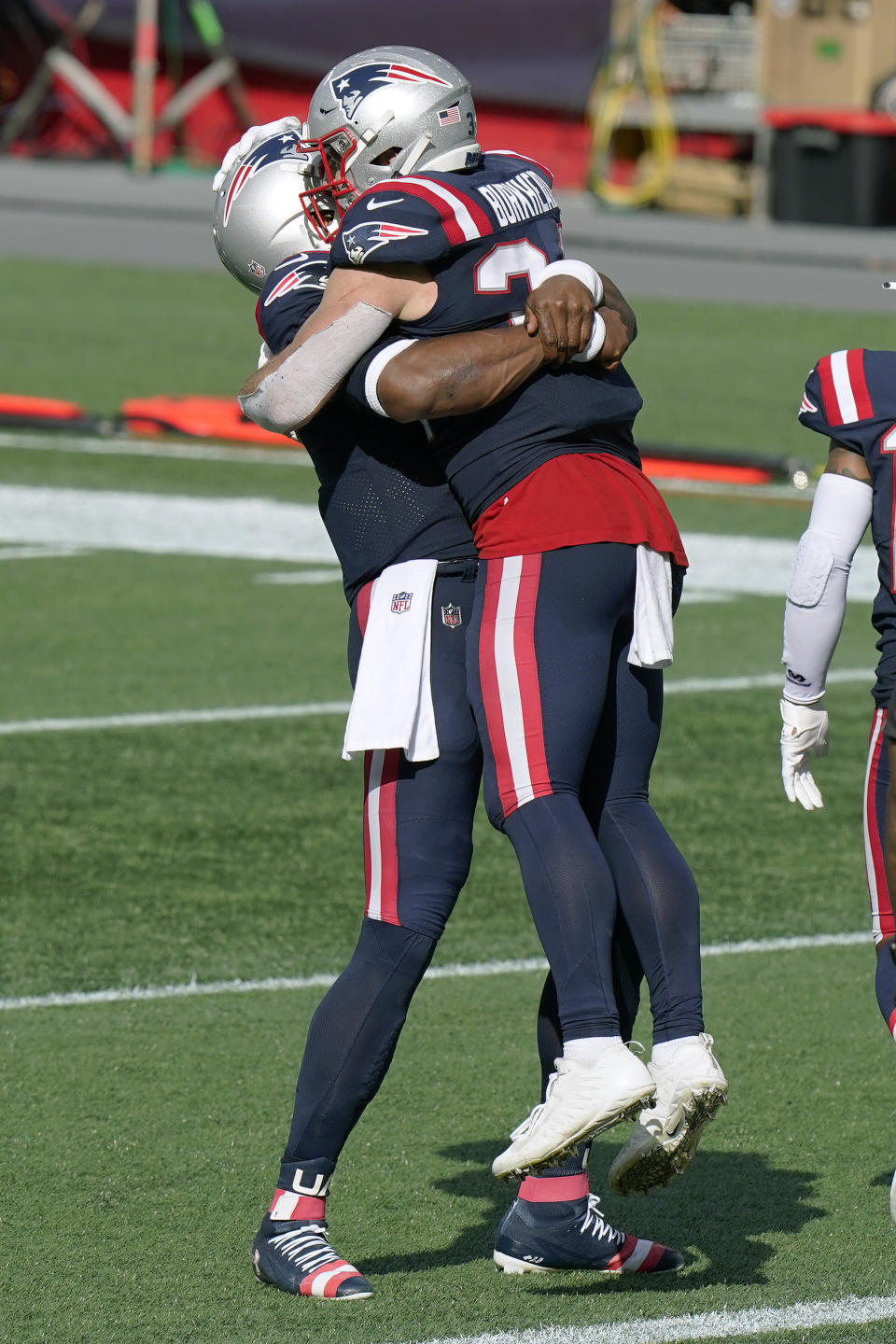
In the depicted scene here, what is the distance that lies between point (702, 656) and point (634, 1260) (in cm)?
550

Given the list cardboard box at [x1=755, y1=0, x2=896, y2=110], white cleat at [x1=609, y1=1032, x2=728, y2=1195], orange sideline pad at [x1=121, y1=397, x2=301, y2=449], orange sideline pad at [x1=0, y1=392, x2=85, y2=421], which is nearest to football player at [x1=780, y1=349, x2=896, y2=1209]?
white cleat at [x1=609, y1=1032, x2=728, y2=1195]

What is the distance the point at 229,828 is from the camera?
22.9 feet

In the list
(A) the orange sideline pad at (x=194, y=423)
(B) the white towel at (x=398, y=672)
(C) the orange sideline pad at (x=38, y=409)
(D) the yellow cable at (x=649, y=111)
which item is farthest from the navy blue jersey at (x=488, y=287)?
(D) the yellow cable at (x=649, y=111)

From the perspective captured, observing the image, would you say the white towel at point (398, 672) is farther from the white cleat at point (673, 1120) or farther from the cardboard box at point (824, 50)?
the cardboard box at point (824, 50)

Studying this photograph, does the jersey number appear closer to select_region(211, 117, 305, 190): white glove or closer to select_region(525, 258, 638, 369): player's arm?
select_region(525, 258, 638, 369): player's arm

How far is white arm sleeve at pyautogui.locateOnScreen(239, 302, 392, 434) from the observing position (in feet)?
12.5

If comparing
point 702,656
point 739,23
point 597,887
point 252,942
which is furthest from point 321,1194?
point 739,23

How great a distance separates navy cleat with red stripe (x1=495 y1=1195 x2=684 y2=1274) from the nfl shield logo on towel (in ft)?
3.37

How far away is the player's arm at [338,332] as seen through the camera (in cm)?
382

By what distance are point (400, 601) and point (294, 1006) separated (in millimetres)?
1844

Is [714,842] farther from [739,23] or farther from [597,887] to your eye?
[739,23]

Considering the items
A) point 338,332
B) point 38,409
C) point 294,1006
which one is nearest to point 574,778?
point 338,332

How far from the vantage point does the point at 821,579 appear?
3.97 meters

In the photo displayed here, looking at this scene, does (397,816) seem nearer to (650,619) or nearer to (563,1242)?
(650,619)
